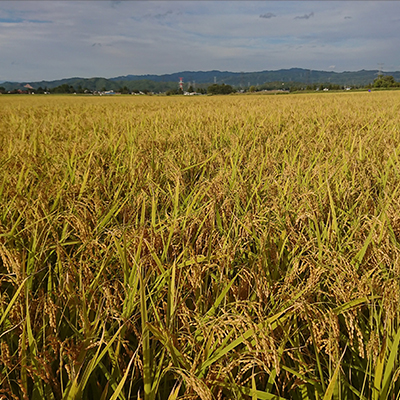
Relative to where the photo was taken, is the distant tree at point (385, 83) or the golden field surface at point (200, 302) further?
the distant tree at point (385, 83)

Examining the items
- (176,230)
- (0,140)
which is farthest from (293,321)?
(0,140)

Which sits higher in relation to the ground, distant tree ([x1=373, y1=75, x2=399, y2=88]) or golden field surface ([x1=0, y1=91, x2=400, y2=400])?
distant tree ([x1=373, y1=75, x2=399, y2=88])

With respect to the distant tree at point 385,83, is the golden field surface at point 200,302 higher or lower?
lower

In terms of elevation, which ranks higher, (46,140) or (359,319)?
(46,140)

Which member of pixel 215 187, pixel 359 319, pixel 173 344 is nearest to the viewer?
pixel 173 344

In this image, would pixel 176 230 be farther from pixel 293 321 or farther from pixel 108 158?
pixel 108 158

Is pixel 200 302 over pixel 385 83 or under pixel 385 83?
under

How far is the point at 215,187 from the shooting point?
6.03 ft

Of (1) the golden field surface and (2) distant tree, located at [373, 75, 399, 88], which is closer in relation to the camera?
(1) the golden field surface

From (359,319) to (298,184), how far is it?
1.04 metres

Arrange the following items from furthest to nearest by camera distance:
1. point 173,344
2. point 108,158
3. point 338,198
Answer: point 108,158, point 338,198, point 173,344

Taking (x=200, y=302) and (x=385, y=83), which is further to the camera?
(x=385, y=83)

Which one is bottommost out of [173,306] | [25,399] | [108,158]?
[25,399]

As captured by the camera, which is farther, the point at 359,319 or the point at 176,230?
the point at 176,230
